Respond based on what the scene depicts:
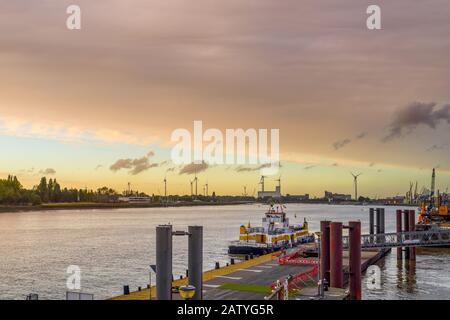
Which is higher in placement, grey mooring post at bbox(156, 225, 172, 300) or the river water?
grey mooring post at bbox(156, 225, 172, 300)

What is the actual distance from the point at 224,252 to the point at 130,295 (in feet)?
181

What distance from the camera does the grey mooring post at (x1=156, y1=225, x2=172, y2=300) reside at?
18.5 m

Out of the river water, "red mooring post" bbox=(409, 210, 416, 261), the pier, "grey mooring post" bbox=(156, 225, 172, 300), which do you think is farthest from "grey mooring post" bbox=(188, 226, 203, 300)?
"red mooring post" bbox=(409, 210, 416, 261)

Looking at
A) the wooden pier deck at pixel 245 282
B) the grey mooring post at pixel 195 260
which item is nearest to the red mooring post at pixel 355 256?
the wooden pier deck at pixel 245 282

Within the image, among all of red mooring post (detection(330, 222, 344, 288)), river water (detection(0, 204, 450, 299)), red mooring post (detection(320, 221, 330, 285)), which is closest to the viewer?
red mooring post (detection(330, 222, 344, 288))

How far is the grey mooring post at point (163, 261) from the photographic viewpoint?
18.5 metres

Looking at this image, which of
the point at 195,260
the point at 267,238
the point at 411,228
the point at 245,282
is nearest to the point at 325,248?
the point at 245,282

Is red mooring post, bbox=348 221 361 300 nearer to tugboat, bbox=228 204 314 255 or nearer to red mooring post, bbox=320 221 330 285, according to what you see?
red mooring post, bbox=320 221 330 285

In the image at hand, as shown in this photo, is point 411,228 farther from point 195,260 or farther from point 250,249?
point 195,260

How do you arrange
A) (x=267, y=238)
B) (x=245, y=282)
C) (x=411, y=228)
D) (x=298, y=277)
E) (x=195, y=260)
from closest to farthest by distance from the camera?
(x=195, y=260) < (x=245, y=282) < (x=298, y=277) < (x=267, y=238) < (x=411, y=228)

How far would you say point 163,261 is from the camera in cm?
1870

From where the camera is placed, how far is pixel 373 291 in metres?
52.9
